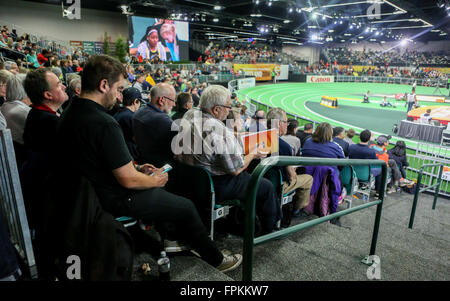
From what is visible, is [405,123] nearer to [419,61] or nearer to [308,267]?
[308,267]

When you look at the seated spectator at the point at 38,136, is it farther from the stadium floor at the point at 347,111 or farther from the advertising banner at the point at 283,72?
the advertising banner at the point at 283,72

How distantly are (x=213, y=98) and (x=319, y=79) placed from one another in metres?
41.1

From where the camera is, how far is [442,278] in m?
2.62

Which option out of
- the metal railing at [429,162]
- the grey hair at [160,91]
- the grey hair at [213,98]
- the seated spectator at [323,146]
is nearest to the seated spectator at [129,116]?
the grey hair at [160,91]

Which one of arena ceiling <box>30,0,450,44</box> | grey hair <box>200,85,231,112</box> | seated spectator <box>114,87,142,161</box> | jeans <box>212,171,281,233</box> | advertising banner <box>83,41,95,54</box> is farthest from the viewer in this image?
advertising banner <box>83,41,95,54</box>

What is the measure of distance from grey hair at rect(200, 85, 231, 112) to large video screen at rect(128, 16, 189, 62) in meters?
20.3

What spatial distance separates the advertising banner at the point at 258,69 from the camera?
31.6 m

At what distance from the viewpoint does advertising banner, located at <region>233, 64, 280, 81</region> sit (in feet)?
104

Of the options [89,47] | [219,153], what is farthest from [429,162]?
[89,47]

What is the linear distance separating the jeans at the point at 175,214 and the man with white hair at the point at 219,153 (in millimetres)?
468

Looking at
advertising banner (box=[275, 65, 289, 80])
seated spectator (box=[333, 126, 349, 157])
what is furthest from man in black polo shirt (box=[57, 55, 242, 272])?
advertising banner (box=[275, 65, 289, 80])

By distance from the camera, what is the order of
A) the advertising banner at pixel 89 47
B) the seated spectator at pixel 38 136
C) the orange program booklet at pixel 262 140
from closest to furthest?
the seated spectator at pixel 38 136 → the orange program booklet at pixel 262 140 → the advertising banner at pixel 89 47

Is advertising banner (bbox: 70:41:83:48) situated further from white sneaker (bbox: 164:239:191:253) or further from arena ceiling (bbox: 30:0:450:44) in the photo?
white sneaker (bbox: 164:239:191:253)

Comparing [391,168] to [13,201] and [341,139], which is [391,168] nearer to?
[341,139]
